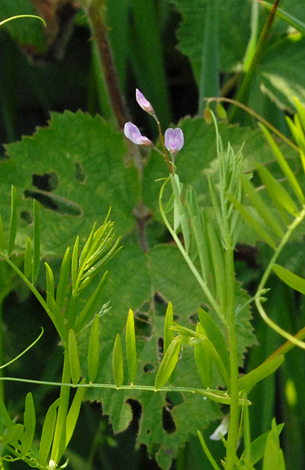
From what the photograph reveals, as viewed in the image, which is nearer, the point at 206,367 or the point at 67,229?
the point at 206,367

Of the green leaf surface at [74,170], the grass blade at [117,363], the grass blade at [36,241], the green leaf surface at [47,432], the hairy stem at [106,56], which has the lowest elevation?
the green leaf surface at [47,432]

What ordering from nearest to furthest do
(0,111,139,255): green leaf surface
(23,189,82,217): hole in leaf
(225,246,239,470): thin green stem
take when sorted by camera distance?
(225,246,239,470): thin green stem
(0,111,139,255): green leaf surface
(23,189,82,217): hole in leaf

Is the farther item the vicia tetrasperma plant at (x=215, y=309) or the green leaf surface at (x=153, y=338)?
the green leaf surface at (x=153, y=338)

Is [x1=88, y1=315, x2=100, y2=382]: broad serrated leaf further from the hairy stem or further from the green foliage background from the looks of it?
the hairy stem

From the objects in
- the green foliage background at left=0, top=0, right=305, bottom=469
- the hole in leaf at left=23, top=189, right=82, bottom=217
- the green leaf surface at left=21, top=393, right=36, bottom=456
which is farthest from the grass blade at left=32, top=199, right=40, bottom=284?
the hole in leaf at left=23, top=189, right=82, bottom=217

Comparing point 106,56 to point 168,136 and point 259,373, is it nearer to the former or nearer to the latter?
point 168,136

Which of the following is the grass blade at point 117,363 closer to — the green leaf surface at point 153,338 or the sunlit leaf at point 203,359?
the sunlit leaf at point 203,359

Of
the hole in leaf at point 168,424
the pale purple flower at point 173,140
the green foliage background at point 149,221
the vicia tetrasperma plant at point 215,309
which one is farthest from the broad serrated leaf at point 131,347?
the hole in leaf at point 168,424

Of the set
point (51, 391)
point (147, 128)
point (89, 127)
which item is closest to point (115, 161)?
point (89, 127)

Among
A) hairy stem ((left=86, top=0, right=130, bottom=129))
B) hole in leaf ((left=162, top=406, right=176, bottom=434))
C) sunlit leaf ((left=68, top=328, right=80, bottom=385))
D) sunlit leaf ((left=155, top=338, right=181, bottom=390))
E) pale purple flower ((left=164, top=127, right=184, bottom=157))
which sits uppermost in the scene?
hairy stem ((left=86, top=0, right=130, bottom=129))

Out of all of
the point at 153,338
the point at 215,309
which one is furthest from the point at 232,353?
the point at 153,338

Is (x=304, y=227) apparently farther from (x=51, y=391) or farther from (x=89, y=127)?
(x=51, y=391)
